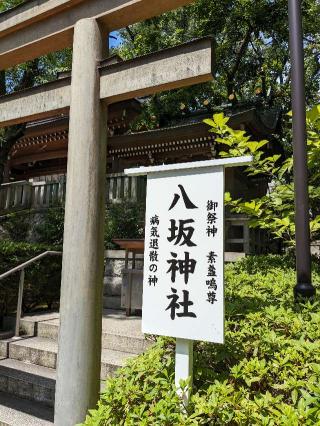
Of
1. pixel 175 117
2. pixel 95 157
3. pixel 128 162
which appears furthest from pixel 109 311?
pixel 175 117

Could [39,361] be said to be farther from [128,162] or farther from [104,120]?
[128,162]

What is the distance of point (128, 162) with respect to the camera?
13.3 meters

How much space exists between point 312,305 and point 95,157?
88.9 inches

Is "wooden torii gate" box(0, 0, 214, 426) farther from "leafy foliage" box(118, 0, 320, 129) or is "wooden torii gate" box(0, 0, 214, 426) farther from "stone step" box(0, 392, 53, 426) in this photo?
"leafy foliage" box(118, 0, 320, 129)

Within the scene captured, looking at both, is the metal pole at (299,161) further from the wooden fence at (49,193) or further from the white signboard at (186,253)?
the wooden fence at (49,193)

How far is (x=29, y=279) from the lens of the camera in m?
6.71

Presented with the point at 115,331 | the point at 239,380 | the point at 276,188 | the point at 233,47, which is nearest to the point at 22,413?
the point at 115,331

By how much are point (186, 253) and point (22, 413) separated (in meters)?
2.92

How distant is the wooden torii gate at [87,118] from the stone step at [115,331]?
5.62ft

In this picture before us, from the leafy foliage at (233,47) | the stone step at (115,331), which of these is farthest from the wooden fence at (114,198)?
the stone step at (115,331)

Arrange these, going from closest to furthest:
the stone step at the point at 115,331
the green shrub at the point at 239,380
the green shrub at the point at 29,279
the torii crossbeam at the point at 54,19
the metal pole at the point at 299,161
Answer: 1. the green shrub at the point at 239,380
2. the torii crossbeam at the point at 54,19
3. the metal pole at the point at 299,161
4. the stone step at the point at 115,331
5. the green shrub at the point at 29,279

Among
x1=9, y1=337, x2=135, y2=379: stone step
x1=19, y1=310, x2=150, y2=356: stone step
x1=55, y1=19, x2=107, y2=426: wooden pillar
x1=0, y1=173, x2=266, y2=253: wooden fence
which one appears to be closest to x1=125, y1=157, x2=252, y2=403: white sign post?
x1=55, y1=19, x2=107, y2=426: wooden pillar

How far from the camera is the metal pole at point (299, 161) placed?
3629 millimetres

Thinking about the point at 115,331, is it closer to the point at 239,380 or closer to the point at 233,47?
the point at 239,380
